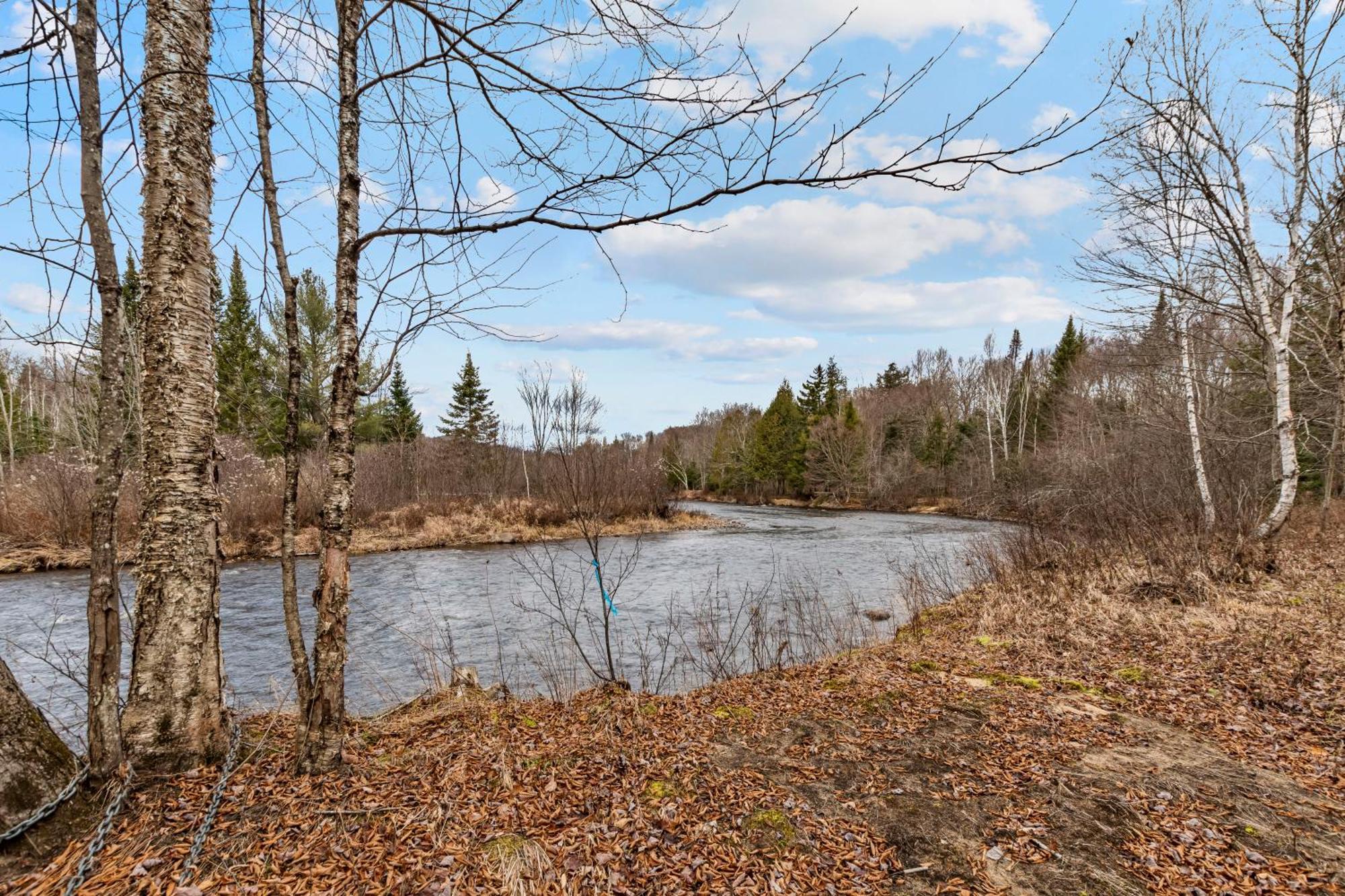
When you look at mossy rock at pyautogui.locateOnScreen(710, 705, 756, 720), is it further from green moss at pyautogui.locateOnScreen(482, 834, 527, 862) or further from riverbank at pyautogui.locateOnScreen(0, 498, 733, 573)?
riverbank at pyautogui.locateOnScreen(0, 498, 733, 573)

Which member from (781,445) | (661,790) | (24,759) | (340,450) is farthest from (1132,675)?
(781,445)

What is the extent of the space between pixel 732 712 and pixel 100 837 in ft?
10.5

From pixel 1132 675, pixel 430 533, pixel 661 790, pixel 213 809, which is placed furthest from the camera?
pixel 430 533

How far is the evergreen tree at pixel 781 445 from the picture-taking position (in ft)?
140

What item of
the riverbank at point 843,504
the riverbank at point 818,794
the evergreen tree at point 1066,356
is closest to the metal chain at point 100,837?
the riverbank at point 818,794

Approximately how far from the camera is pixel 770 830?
102 inches

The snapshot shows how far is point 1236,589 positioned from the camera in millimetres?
6730

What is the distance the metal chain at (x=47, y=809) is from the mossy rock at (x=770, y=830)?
2.59 m

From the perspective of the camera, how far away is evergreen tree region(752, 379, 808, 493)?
4266 centimetres

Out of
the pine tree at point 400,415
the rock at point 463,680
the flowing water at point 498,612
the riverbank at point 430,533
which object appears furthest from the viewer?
the pine tree at point 400,415

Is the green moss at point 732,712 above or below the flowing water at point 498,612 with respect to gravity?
above

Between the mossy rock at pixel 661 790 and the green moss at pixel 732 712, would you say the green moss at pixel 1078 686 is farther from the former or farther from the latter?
the mossy rock at pixel 661 790

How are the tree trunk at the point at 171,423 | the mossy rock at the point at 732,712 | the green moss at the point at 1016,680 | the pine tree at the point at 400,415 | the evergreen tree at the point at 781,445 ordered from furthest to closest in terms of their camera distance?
the evergreen tree at the point at 781,445, the pine tree at the point at 400,415, the green moss at the point at 1016,680, the mossy rock at the point at 732,712, the tree trunk at the point at 171,423

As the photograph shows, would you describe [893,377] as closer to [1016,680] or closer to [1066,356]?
[1066,356]
